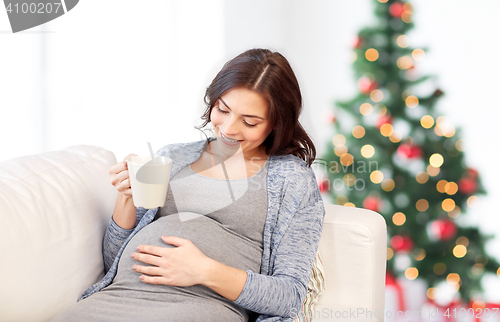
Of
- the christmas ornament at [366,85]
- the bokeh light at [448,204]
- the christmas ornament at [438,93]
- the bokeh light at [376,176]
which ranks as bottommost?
the bokeh light at [448,204]

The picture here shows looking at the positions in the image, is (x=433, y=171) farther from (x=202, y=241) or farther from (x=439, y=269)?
(x=202, y=241)

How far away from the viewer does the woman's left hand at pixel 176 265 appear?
0.94 m

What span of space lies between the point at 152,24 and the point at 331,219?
5.14ft

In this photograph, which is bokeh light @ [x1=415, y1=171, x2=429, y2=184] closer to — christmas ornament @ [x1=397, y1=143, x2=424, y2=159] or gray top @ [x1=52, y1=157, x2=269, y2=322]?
christmas ornament @ [x1=397, y1=143, x2=424, y2=159]

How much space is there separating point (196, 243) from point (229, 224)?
0.13 meters

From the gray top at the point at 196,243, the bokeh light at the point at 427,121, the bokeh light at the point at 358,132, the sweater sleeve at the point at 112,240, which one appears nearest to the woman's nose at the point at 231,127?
the gray top at the point at 196,243

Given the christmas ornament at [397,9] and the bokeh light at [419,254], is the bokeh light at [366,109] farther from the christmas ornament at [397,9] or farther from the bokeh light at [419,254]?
the bokeh light at [419,254]

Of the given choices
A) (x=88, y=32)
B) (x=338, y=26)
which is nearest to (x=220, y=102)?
(x=88, y=32)

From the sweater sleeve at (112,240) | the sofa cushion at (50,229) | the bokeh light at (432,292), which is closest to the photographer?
the sofa cushion at (50,229)

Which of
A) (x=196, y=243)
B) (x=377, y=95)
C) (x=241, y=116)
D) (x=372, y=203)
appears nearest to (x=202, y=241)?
(x=196, y=243)

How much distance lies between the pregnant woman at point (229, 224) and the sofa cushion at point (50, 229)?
6 cm

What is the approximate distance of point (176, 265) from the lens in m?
0.94

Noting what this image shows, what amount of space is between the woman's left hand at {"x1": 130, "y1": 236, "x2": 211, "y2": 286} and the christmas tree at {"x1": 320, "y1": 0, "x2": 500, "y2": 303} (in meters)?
1.49

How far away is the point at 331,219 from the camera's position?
4.18ft
